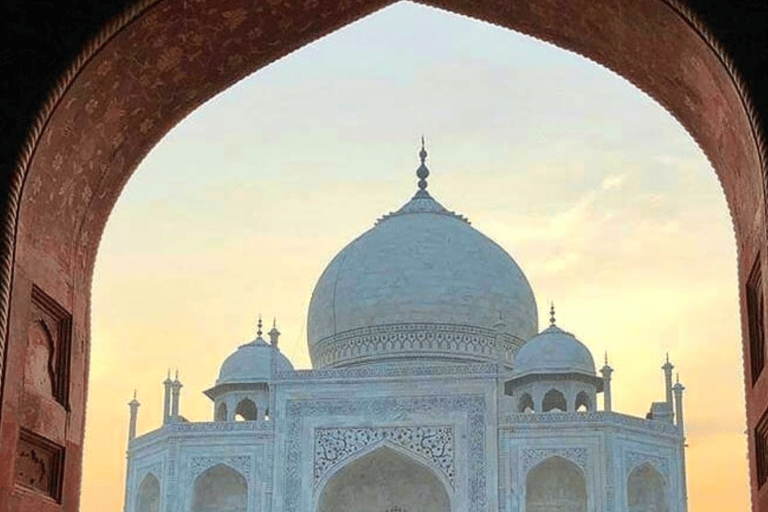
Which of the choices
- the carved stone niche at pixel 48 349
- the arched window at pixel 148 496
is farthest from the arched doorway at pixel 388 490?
the carved stone niche at pixel 48 349

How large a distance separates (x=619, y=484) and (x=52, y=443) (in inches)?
628

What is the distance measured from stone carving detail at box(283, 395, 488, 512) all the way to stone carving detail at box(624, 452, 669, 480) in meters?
2.20

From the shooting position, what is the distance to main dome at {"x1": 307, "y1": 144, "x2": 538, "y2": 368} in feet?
77.0

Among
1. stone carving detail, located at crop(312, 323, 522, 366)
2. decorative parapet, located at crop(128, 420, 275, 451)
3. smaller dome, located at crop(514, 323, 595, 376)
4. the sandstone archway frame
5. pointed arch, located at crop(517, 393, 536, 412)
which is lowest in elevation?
the sandstone archway frame

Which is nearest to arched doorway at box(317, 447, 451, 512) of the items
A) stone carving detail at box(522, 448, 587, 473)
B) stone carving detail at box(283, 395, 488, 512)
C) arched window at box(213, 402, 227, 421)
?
stone carving detail at box(283, 395, 488, 512)

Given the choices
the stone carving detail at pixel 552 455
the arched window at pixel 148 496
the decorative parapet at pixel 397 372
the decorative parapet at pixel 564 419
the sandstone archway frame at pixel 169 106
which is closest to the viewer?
the sandstone archway frame at pixel 169 106

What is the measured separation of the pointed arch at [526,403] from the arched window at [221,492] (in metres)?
4.84

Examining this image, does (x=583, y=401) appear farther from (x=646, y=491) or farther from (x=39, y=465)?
(x=39, y=465)

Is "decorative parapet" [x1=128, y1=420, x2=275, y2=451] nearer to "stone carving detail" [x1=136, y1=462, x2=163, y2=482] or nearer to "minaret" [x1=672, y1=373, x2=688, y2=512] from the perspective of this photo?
"stone carving detail" [x1=136, y1=462, x2=163, y2=482]

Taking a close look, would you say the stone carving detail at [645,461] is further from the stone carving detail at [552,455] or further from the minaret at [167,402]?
the minaret at [167,402]

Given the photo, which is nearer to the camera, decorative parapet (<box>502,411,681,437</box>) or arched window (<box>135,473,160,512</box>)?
decorative parapet (<box>502,411,681,437</box>)

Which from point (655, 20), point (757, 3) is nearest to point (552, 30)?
point (655, 20)

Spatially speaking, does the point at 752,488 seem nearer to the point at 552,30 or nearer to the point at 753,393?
the point at 753,393

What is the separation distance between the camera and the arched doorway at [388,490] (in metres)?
21.0
